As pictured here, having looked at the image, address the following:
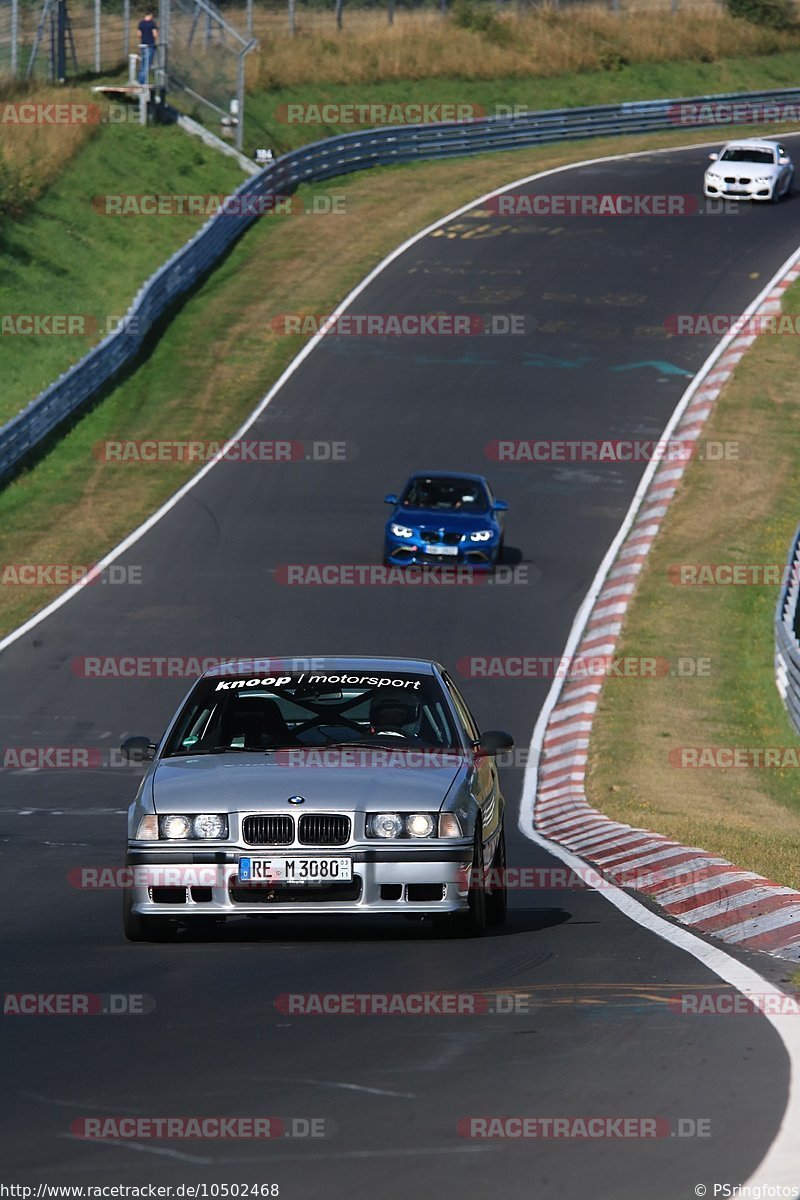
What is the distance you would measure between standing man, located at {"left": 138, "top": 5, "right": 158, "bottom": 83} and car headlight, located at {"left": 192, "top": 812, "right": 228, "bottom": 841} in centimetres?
4327

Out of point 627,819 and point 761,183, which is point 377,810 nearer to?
point 627,819

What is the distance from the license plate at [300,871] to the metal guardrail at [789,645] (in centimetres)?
1359

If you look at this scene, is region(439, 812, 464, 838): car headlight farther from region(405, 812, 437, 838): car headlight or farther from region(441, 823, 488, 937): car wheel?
region(441, 823, 488, 937): car wheel

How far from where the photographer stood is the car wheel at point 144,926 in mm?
9680

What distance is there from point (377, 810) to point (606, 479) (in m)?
25.4

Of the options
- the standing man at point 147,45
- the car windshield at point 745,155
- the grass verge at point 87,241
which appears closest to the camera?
the grass verge at point 87,241

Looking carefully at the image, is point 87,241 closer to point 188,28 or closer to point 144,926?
point 188,28

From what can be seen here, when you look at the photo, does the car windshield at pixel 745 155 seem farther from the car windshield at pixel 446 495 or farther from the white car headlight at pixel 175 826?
the white car headlight at pixel 175 826

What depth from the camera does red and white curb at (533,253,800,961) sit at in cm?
1064

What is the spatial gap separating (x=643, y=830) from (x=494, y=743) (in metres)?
6.03

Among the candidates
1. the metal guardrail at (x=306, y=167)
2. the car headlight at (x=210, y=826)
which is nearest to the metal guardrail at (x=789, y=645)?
the metal guardrail at (x=306, y=167)

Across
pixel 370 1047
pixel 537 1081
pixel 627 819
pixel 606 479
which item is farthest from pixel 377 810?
pixel 606 479

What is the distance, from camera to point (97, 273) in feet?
145

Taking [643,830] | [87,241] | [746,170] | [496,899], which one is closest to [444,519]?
[643,830]
